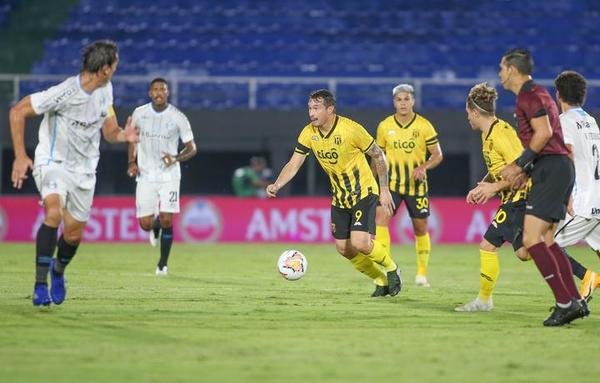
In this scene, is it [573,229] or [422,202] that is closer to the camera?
[573,229]

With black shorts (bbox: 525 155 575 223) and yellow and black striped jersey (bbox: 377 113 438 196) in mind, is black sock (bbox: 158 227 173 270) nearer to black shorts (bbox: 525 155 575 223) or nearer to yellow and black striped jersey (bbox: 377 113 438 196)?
yellow and black striped jersey (bbox: 377 113 438 196)

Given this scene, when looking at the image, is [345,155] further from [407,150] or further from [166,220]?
[166,220]

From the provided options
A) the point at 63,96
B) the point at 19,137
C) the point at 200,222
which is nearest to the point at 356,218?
the point at 63,96

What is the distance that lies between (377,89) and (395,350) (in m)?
17.9

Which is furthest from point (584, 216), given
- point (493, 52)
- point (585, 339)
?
point (493, 52)

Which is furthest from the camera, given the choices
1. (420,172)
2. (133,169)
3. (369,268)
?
(133,169)

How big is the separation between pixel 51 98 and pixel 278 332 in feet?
9.21

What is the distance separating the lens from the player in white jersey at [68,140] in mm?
9023

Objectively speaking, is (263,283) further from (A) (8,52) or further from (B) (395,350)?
(A) (8,52)

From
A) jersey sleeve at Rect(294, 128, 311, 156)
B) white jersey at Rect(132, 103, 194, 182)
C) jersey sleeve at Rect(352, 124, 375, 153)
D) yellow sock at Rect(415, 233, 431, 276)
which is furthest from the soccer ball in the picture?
white jersey at Rect(132, 103, 194, 182)

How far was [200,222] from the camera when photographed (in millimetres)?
22125

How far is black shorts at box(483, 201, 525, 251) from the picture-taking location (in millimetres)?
9453

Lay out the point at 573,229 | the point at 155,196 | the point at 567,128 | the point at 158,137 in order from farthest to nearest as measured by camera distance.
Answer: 1. the point at 158,137
2. the point at 155,196
3. the point at 573,229
4. the point at 567,128

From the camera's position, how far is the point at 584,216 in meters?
9.94
